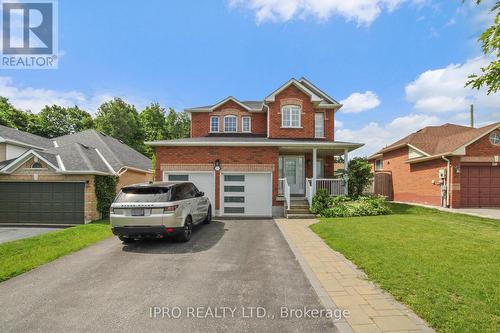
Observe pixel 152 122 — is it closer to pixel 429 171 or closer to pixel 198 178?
pixel 198 178

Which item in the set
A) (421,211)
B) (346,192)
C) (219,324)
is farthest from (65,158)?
(421,211)

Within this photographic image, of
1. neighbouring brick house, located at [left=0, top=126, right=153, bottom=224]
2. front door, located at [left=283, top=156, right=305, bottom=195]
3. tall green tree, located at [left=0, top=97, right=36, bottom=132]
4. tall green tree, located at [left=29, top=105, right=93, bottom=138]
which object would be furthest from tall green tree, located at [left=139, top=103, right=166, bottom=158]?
front door, located at [left=283, top=156, right=305, bottom=195]

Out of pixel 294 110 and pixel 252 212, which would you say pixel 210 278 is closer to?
pixel 252 212

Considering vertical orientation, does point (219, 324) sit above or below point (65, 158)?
below

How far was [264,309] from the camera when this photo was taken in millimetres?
3799

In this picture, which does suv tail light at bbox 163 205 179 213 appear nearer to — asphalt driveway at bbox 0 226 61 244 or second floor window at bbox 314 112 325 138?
asphalt driveway at bbox 0 226 61 244

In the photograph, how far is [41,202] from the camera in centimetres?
1275

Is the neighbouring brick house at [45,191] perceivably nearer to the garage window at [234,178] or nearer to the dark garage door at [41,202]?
the dark garage door at [41,202]

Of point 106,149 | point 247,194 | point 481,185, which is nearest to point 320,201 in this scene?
point 247,194

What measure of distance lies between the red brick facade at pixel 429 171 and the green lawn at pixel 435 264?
6.36 m

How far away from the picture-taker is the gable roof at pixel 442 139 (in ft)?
49.5

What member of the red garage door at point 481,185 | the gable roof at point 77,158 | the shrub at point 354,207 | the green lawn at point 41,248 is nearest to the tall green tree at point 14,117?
the gable roof at point 77,158

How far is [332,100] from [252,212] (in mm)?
9470

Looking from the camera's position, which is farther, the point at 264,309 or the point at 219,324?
the point at 264,309
